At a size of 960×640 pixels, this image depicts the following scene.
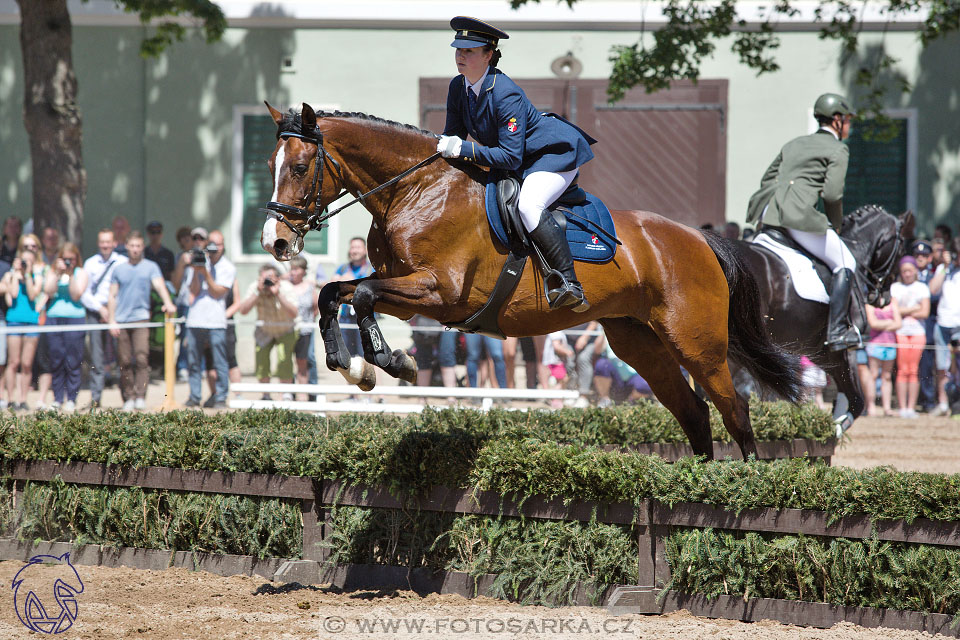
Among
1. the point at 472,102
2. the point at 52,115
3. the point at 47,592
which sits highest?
the point at 52,115

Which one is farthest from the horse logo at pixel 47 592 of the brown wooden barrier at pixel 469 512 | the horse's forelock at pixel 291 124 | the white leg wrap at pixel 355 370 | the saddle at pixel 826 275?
the saddle at pixel 826 275

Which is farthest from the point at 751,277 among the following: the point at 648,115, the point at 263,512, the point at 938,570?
the point at 648,115

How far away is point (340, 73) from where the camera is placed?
14859 millimetres

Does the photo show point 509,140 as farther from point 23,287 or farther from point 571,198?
point 23,287

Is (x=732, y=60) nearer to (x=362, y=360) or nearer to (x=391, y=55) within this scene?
(x=391, y=55)

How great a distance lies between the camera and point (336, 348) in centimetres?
460

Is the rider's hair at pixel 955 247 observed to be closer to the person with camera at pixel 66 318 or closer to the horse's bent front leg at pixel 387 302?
the horse's bent front leg at pixel 387 302

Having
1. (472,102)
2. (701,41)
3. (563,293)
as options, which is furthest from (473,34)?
(701,41)

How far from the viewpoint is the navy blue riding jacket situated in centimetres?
490

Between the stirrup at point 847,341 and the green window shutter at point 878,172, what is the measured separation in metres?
8.00

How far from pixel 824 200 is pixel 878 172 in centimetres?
808

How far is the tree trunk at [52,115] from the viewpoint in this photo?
13.0m

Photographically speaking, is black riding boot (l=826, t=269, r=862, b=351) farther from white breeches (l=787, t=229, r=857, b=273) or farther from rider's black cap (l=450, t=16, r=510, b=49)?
rider's black cap (l=450, t=16, r=510, b=49)

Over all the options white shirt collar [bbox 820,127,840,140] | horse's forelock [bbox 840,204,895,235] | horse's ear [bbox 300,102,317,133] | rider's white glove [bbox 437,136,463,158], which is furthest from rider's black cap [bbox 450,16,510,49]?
horse's forelock [bbox 840,204,895,235]
